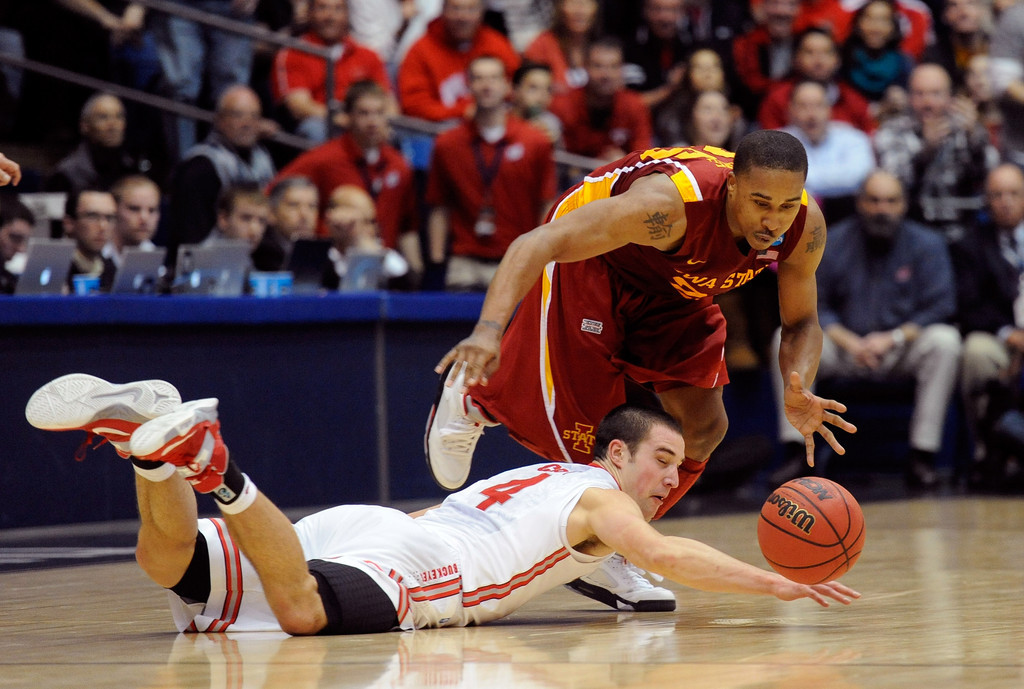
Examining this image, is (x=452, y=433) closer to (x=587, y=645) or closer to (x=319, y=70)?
(x=587, y=645)

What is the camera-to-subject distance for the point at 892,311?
1093 centimetres

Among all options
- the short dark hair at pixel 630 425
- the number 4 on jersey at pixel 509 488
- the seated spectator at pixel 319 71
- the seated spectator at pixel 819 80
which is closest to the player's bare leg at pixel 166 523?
the number 4 on jersey at pixel 509 488

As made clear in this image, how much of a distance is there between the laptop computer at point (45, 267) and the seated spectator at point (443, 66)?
13.9 ft

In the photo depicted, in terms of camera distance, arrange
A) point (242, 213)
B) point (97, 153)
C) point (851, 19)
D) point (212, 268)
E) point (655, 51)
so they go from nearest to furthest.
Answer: point (212, 268) → point (242, 213) → point (97, 153) → point (655, 51) → point (851, 19)

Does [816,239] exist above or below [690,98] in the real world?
below

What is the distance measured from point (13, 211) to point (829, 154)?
6332mm

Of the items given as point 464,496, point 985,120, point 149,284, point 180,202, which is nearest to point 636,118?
point 985,120

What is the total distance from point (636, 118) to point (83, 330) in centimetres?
531

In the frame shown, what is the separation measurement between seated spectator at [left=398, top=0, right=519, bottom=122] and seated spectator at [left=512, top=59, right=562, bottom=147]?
11.6 inches

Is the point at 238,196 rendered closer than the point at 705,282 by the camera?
No

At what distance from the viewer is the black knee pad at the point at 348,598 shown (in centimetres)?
447

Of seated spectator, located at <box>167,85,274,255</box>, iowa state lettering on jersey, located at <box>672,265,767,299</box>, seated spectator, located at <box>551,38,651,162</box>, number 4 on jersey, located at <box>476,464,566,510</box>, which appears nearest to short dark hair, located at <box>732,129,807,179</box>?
iowa state lettering on jersey, located at <box>672,265,767,299</box>

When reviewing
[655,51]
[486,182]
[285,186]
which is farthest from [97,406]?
[655,51]

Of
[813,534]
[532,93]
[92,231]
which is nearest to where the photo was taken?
[813,534]
